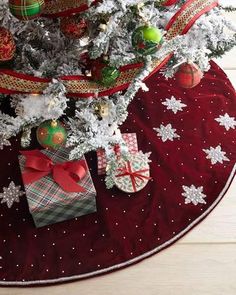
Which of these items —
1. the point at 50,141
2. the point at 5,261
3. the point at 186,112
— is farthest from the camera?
the point at 186,112

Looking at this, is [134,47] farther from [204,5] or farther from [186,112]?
[186,112]

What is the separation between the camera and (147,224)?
4.10 ft

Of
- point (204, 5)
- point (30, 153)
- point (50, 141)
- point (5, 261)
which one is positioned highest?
point (204, 5)

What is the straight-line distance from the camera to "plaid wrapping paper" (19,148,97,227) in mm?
1139

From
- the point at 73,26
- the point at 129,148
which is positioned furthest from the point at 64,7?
the point at 129,148

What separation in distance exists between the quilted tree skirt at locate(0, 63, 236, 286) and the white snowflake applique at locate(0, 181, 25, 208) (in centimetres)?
2

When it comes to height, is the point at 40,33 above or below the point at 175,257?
above

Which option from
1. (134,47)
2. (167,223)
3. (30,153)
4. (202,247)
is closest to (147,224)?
(167,223)

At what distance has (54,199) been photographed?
114 centimetres

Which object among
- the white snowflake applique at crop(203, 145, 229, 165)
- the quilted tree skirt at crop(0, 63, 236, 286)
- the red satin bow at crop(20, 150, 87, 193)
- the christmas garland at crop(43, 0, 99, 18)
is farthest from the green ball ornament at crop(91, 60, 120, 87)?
the white snowflake applique at crop(203, 145, 229, 165)

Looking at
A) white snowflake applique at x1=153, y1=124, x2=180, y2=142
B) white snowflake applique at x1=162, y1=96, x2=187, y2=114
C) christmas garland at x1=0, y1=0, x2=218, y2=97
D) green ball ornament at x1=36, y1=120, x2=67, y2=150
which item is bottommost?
white snowflake applique at x1=153, y1=124, x2=180, y2=142

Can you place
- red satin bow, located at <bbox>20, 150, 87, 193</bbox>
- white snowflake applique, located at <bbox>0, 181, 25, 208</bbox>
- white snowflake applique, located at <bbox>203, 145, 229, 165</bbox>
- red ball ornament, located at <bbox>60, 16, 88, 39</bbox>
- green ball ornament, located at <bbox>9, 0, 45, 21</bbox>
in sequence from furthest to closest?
white snowflake applique, located at <bbox>203, 145, 229, 165</bbox> < white snowflake applique, located at <bbox>0, 181, 25, 208</bbox> < red satin bow, located at <bbox>20, 150, 87, 193</bbox> < red ball ornament, located at <bbox>60, 16, 88, 39</bbox> < green ball ornament, located at <bbox>9, 0, 45, 21</bbox>

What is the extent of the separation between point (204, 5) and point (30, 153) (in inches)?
24.2

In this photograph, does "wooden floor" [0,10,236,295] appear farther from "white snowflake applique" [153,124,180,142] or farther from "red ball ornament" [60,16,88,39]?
"red ball ornament" [60,16,88,39]
